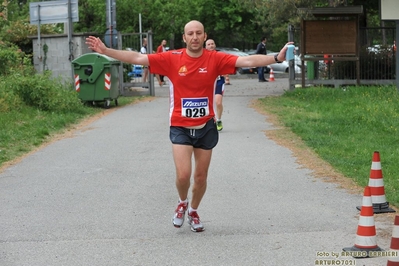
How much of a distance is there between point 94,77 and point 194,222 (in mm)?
14193

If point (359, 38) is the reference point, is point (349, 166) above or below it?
below

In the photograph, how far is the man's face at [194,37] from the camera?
24.9 ft

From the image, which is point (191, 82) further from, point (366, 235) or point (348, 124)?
point (348, 124)

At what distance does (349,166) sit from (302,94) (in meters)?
12.6

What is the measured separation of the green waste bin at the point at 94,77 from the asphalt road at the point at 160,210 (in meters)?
6.92

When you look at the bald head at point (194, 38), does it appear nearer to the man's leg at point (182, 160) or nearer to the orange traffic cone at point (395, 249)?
the man's leg at point (182, 160)

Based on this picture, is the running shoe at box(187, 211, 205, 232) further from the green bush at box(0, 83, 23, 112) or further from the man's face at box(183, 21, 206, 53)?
the green bush at box(0, 83, 23, 112)

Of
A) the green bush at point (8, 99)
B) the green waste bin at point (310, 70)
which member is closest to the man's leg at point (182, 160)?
the green bush at point (8, 99)

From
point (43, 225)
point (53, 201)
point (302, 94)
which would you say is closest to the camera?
point (43, 225)

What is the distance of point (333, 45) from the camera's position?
2458 cm

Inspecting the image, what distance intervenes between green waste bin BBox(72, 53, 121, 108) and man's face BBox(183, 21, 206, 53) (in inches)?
553

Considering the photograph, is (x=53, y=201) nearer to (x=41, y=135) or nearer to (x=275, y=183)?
(x=275, y=183)

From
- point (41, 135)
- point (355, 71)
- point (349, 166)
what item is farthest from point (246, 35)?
point (349, 166)

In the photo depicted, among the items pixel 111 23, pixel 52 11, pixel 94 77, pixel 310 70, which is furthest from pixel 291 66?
pixel 52 11
